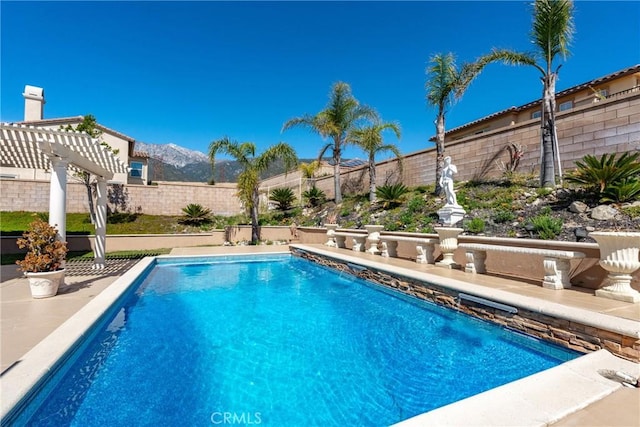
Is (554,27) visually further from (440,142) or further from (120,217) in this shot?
(120,217)

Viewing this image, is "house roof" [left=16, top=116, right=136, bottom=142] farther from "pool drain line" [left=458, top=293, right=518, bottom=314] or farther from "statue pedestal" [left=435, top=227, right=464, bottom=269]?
"pool drain line" [left=458, top=293, right=518, bottom=314]

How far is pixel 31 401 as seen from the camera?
2.59 metres

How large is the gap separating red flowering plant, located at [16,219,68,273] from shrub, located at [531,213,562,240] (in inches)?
399

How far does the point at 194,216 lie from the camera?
60.7 ft

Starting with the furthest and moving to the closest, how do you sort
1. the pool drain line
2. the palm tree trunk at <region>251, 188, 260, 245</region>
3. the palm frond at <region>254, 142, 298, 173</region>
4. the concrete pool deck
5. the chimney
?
the chimney → the palm tree trunk at <region>251, 188, 260, 245</region> → the palm frond at <region>254, 142, 298, 173</region> → the pool drain line → the concrete pool deck

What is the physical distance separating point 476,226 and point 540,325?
534cm

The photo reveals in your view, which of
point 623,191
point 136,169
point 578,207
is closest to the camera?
point 623,191

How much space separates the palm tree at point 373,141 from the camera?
1498 cm

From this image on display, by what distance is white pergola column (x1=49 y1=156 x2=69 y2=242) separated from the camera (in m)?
6.01

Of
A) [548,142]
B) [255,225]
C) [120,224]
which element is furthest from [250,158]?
[548,142]

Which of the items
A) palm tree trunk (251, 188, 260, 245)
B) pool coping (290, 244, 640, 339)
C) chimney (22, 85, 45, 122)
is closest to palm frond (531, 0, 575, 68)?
pool coping (290, 244, 640, 339)

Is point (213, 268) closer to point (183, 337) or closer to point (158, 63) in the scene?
point (183, 337)

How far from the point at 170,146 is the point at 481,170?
16818 centimetres

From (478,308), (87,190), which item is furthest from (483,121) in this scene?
(87,190)
